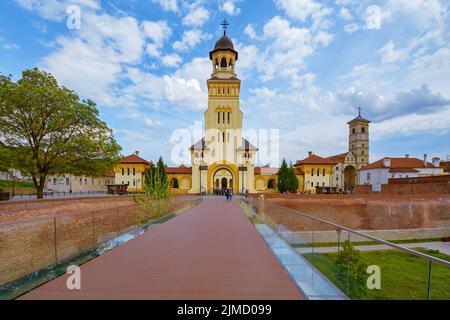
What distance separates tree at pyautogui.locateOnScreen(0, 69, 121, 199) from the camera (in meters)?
17.1

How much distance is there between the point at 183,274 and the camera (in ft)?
17.0

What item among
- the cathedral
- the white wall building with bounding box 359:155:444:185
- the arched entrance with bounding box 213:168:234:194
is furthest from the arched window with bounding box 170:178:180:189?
the white wall building with bounding box 359:155:444:185

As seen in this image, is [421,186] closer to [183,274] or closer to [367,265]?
[367,265]

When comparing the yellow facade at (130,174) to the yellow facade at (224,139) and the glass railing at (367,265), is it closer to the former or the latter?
the yellow facade at (224,139)

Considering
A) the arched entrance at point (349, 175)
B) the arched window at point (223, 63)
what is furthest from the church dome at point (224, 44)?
the arched entrance at point (349, 175)

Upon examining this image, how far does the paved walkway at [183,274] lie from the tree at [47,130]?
14.7m

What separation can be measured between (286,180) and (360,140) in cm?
4161

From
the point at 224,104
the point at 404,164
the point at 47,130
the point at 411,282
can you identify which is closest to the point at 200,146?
the point at 224,104

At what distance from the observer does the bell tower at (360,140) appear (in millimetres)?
73750

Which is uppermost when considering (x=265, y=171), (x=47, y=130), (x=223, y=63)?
(x=223, y=63)

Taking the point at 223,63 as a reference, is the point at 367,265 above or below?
below

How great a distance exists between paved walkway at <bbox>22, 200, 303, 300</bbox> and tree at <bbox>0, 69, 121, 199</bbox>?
14.7 meters

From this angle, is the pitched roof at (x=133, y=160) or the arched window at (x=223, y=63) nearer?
the arched window at (x=223, y=63)
